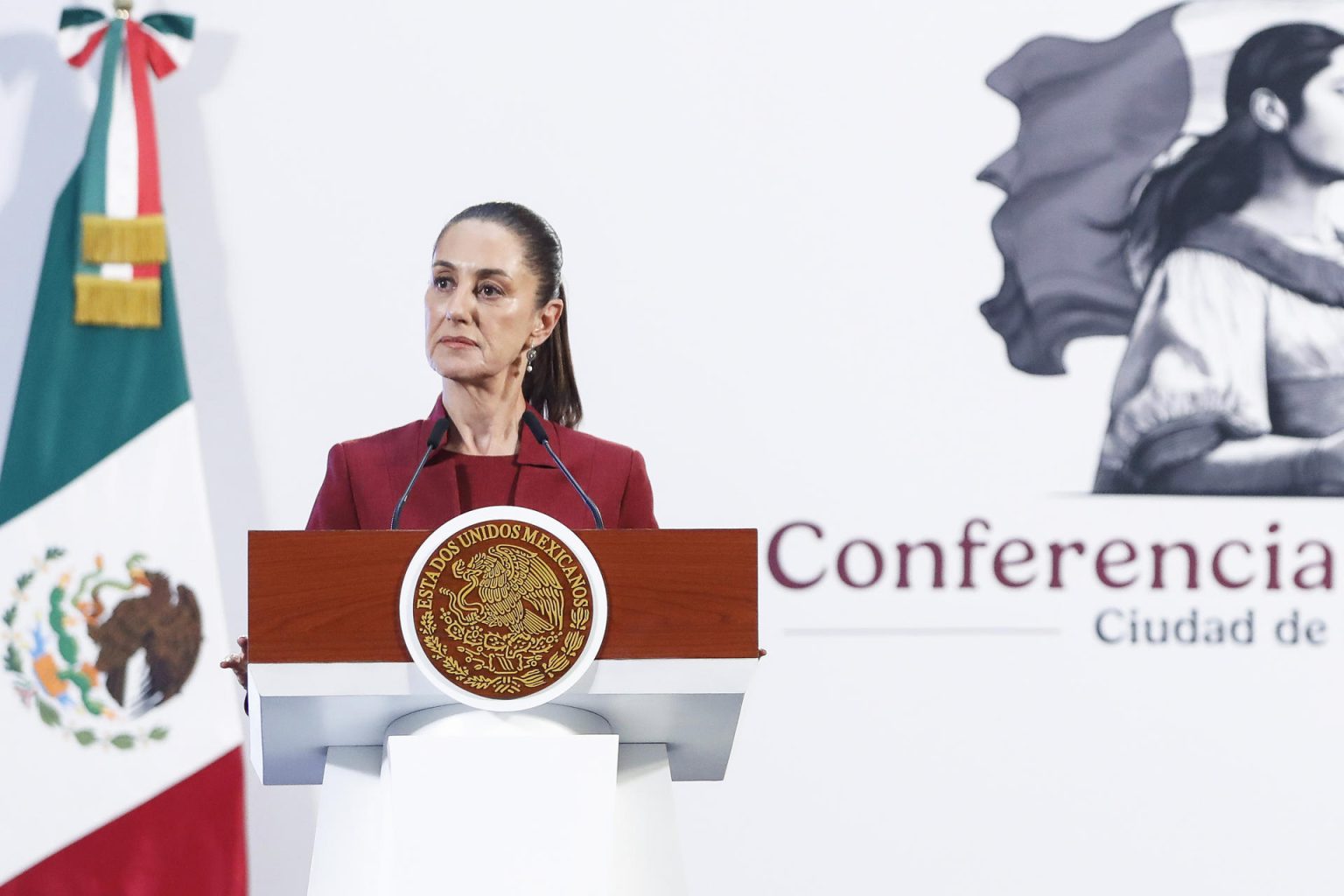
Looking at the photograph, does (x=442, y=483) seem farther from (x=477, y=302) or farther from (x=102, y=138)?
(x=102, y=138)

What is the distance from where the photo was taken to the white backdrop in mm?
3324

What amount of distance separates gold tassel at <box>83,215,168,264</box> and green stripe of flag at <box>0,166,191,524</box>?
6 cm

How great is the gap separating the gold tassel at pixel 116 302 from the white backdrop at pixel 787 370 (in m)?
0.14

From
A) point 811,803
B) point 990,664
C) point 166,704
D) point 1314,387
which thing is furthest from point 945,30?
point 166,704

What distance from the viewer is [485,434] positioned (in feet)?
7.41

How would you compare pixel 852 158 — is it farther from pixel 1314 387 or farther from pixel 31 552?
pixel 31 552

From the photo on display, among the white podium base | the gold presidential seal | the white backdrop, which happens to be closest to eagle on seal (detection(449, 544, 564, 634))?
the gold presidential seal

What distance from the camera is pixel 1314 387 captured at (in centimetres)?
346

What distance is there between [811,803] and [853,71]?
1.63m

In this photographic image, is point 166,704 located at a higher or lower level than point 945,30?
lower

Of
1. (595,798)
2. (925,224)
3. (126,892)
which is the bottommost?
(126,892)

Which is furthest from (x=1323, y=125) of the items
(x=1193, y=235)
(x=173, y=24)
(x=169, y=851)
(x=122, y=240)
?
(x=169, y=851)

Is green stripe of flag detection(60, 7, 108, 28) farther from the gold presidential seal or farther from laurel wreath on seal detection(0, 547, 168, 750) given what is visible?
the gold presidential seal

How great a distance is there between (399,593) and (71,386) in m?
1.95
